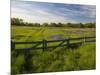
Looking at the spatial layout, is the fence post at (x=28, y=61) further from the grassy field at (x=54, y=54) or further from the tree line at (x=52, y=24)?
the tree line at (x=52, y=24)

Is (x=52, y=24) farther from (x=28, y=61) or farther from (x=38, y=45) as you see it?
(x=28, y=61)

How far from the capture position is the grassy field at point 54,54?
1999 mm

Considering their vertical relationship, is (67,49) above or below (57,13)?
below

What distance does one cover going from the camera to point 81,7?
2.20m

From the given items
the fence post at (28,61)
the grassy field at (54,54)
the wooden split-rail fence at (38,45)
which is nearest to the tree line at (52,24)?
the grassy field at (54,54)

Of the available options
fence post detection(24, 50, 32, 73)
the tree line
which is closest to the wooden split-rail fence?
fence post detection(24, 50, 32, 73)

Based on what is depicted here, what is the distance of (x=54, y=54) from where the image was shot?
2.10 meters

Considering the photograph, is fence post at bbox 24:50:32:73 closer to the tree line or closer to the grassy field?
the grassy field

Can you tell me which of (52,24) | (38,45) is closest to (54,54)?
(38,45)

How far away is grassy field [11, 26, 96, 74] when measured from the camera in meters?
2.00
